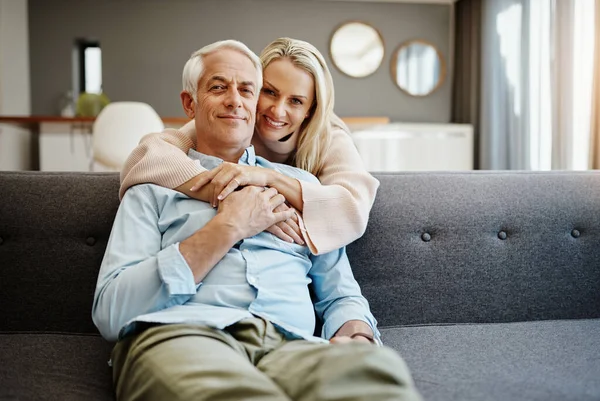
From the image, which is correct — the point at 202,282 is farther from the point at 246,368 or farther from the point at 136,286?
the point at 246,368

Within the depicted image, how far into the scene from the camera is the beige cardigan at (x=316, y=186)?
1409 mm

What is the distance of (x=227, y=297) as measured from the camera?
1.28m

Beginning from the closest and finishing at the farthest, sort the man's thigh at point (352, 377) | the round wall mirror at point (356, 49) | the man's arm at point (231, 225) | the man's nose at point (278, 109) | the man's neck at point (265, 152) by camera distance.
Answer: the man's thigh at point (352, 377) → the man's arm at point (231, 225) → the man's nose at point (278, 109) → the man's neck at point (265, 152) → the round wall mirror at point (356, 49)

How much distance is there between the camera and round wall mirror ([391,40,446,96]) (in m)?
6.67

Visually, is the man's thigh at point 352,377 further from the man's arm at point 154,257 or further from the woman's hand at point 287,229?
the woman's hand at point 287,229

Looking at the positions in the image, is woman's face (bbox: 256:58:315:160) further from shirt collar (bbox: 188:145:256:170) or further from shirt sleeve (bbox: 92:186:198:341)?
shirt sleeve (bbox: 92:186:198:341)

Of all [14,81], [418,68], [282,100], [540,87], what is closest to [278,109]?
[282,100]

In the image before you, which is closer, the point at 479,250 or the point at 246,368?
the point at 246,368

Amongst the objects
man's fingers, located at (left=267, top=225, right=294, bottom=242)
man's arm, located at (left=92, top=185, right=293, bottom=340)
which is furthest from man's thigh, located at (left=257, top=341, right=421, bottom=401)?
man's fingers, located at (left=267, top=225, right=294, bottom=242)

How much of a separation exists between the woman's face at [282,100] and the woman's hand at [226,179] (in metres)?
0.34

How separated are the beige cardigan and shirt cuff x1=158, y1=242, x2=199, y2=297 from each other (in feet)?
0.77

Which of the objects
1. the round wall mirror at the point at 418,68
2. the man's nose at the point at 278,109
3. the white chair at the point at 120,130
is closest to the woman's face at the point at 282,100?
the man's nose at the point at 278,109

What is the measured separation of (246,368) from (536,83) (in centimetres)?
463

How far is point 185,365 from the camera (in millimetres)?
998
